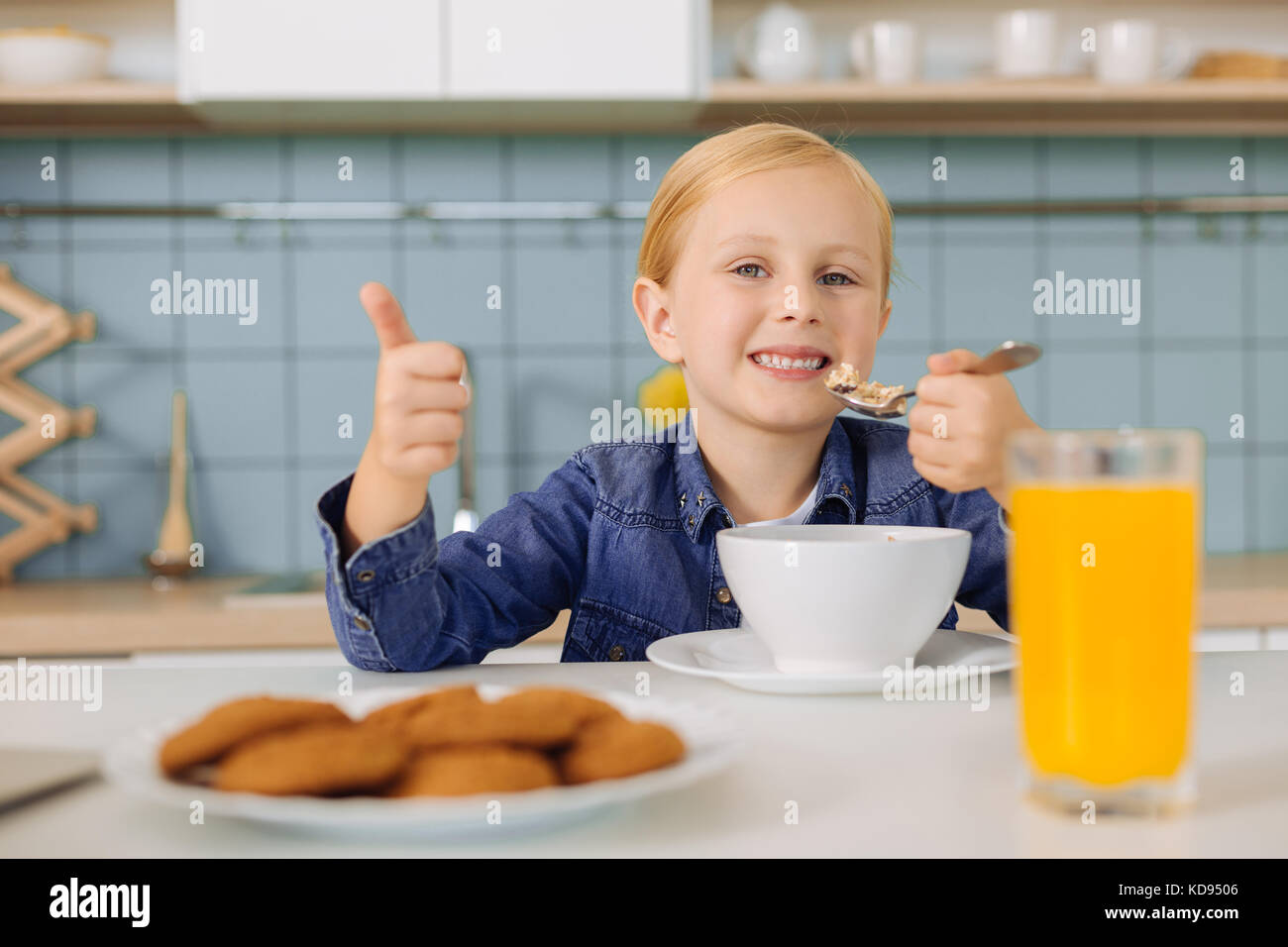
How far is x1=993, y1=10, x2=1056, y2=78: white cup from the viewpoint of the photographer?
195 cm

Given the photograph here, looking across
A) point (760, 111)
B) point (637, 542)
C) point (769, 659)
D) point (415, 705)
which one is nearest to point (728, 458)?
point (637, 542)

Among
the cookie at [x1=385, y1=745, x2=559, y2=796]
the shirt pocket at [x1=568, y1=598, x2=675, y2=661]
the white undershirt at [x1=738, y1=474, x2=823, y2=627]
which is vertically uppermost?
the white undershirt at [x1=738, y1=474, x2=823, y2=627]

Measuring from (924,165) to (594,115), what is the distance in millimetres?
627

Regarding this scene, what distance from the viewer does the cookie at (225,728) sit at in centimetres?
46

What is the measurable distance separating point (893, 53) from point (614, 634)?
1.23m

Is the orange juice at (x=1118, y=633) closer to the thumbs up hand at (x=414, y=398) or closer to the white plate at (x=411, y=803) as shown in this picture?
the white plate at (x=411, y=803)

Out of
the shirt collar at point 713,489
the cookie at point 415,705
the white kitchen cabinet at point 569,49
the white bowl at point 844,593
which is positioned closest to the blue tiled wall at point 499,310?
the white kitchen cabinet at point 569,49

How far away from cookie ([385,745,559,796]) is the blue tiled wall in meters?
1.74

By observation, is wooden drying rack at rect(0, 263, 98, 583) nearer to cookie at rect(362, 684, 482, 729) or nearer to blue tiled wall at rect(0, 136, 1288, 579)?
blue tiled wall at rect(0, 136, 1288, 579)

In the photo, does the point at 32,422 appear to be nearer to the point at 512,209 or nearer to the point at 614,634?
the point at 512,209

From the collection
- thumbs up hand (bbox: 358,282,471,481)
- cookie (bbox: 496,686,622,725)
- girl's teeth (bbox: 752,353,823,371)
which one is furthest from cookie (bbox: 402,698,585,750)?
girl's teeth (bbox: 752,353,823,371)

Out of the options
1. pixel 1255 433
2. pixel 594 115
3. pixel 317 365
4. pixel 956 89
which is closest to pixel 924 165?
pixel 956 89

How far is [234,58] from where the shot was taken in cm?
182
